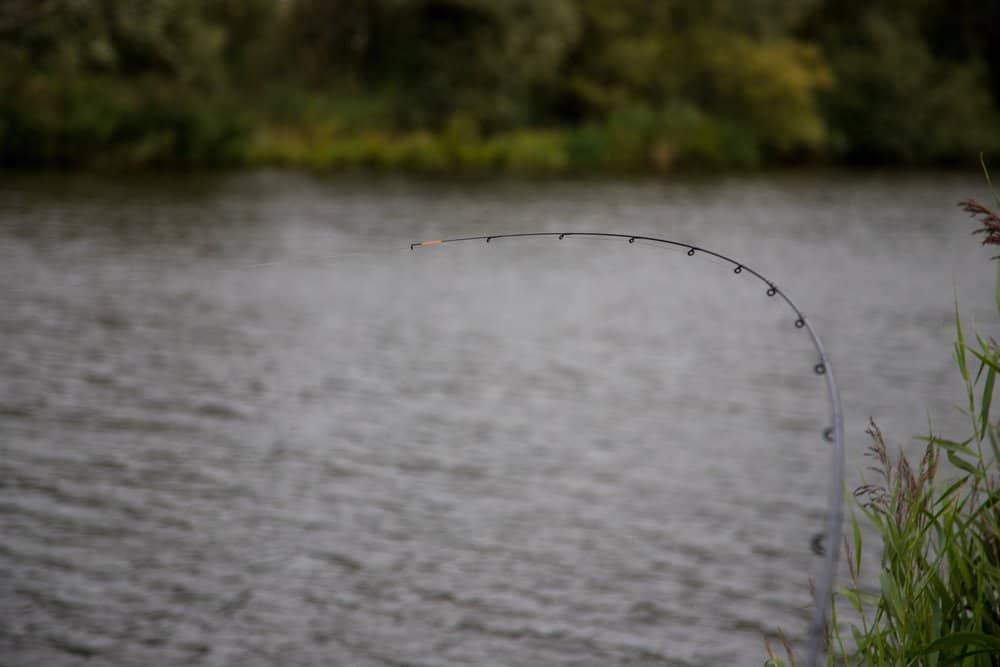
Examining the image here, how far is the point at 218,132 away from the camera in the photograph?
136 feet

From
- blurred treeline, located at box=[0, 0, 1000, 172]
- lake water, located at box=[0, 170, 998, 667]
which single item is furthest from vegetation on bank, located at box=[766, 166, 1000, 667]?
blurred treeline, located at box=[0, 0, 1000, 172]

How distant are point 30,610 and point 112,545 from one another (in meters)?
1.17

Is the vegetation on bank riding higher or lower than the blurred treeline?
lower

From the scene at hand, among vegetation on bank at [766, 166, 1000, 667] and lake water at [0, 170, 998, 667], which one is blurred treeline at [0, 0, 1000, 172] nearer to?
lake water at [0, 170, 998, 667]

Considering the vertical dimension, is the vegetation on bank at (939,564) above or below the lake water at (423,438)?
above

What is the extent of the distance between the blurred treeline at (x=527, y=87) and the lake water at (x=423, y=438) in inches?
577

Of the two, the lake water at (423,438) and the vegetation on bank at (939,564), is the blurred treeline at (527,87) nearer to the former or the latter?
the lake water at (423,438)

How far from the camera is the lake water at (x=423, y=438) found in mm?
7441

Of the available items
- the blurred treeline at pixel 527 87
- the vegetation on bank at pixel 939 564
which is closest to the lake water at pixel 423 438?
the vegetation on bank at pixel 939 564

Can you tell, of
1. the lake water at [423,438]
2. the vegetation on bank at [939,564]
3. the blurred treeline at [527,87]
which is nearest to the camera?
the vegetation on bank at [939,564]

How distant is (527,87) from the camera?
49.6 m

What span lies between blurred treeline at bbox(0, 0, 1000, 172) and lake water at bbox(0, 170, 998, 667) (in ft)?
48.1

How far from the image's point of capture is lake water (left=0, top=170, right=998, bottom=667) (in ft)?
24.4

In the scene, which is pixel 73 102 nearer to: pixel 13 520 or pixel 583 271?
pixel 583 271
